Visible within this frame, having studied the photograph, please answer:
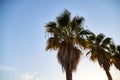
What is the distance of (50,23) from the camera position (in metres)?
15.6

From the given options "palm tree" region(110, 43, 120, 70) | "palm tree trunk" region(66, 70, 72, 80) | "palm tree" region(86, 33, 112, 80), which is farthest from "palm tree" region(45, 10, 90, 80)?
"palm tree" region(110, 43, 120, 70)

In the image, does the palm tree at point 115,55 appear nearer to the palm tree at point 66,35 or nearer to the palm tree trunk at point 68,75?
the palm tree at point 66,35

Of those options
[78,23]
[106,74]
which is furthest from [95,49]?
[78,23]

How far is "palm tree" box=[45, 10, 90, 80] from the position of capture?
14578mm

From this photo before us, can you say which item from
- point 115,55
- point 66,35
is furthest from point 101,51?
point 66,35

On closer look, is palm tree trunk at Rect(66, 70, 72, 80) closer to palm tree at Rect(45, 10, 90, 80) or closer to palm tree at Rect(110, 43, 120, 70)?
palm tree at Rect(45, 10, 90, 80)

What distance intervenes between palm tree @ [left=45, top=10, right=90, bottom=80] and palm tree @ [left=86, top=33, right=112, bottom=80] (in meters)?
6.19

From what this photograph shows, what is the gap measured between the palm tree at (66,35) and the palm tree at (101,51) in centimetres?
619

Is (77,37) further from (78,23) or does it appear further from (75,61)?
(75,61)

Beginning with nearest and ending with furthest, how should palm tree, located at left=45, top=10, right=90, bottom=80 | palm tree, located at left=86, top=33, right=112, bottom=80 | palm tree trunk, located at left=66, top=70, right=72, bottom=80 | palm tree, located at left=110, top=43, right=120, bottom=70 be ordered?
palm tree trunk, located at left=66, top=70, right=72, bottom=80 → palm tree, located at left=45, top=10, right=90, bottom=80 → palm tree, located at left=86, top=33, right=112, bottom=80 → palm tree, located at left=110, top=43, right=120, bottom=70

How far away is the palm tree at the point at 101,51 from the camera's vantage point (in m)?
20.3

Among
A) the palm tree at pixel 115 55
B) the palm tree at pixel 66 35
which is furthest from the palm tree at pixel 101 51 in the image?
the palm tree at pixel 66 35

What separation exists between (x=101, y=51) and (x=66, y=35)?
7776 millimetres

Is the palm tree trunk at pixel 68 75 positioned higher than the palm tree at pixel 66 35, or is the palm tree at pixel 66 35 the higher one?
the palm tree at pixel 66 35
